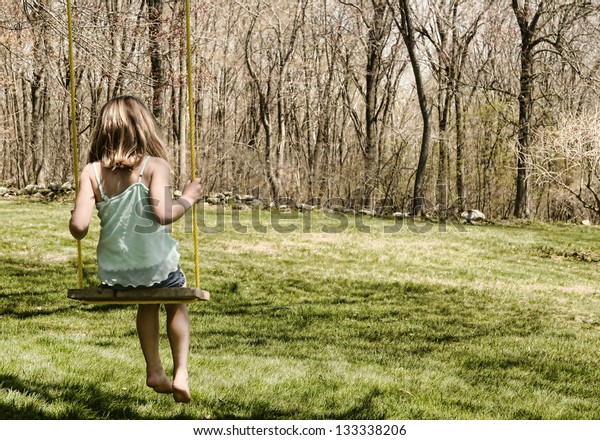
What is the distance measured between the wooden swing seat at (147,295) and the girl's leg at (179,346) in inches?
11.3

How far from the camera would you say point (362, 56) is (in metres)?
28.7

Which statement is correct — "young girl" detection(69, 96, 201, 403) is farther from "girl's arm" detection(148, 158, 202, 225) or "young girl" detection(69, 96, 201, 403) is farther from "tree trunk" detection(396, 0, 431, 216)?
"tree trunk" detection(396, 0, 431, 216)

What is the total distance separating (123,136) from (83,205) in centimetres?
38

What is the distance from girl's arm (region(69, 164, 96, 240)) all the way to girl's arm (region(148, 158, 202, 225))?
29cm

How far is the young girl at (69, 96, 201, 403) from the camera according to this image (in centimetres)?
322

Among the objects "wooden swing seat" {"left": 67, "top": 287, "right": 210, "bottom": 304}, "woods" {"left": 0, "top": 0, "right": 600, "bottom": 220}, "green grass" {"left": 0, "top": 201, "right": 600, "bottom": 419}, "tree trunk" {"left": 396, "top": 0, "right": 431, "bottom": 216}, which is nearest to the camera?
"wooden swing seat" {"left": 67, "top": 287, "right": 210, "bottom": 304}

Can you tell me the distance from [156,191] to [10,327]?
5114mm


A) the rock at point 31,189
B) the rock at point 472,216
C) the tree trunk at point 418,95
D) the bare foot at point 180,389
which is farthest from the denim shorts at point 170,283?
the rock at point 31,189

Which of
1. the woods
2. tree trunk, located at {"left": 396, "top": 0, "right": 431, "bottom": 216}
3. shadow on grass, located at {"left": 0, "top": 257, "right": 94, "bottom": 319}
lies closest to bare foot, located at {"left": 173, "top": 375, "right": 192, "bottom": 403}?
shadow on grass, located at {"left": 0, "top": 257, "right": 94, "bottom": 319}

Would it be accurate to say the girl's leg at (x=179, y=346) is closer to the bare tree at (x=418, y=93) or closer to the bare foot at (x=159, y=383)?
the bare foot at (x=159, y=383)

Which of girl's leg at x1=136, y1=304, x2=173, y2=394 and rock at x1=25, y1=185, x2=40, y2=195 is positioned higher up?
rock at x1=25, y1=185, x2=40, y2=195

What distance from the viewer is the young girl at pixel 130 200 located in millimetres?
3223

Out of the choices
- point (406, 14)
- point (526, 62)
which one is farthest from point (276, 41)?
point (526, 62)
